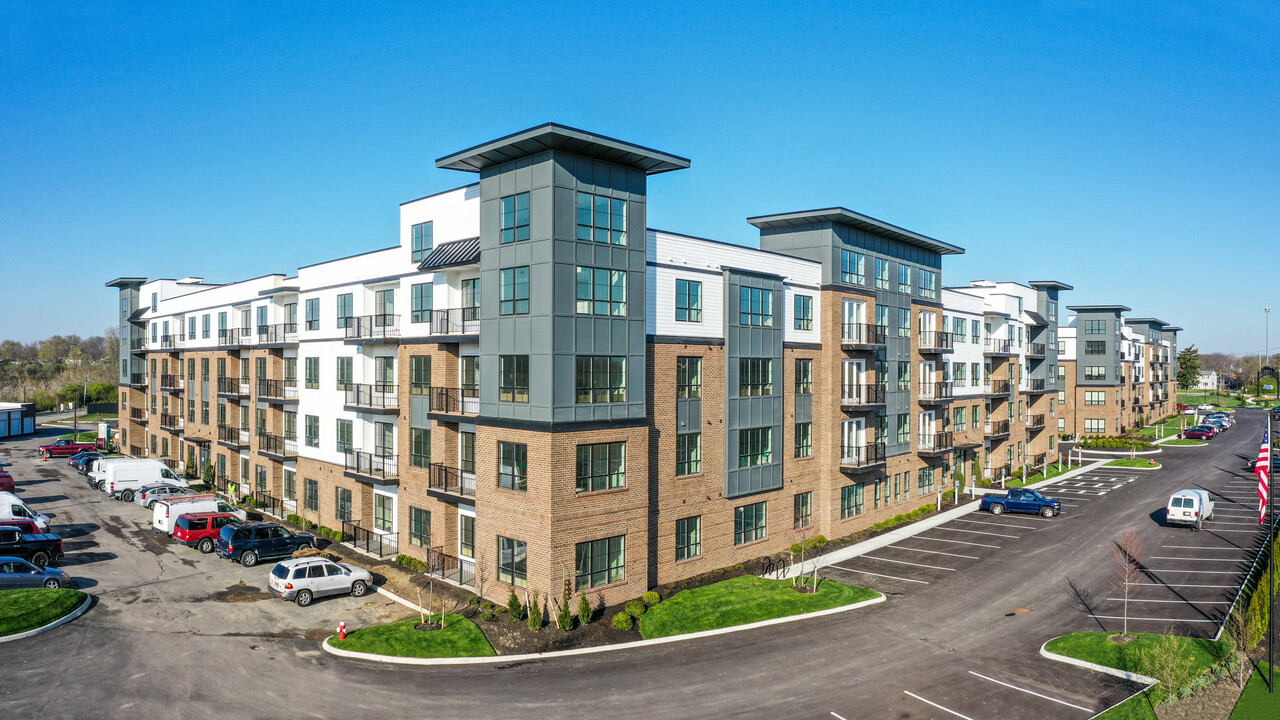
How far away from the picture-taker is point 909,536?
3909 centimetres

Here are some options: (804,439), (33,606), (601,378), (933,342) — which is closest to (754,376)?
(804,439)

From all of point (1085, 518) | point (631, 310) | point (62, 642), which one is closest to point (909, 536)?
point (1085, 518)

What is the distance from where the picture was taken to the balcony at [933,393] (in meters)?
45.2

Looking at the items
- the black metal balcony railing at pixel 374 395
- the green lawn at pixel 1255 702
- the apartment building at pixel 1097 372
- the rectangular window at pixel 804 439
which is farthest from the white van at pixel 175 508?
the apartment building at pixel 1097 372

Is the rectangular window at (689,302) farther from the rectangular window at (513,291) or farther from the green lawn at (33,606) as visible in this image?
the green lawn at (33,606)

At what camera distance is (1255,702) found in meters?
19.3

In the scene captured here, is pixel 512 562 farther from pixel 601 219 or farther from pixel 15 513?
pixel 15 513

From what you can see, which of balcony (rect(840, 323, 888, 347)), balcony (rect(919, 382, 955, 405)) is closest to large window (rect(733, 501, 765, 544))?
balcony (rect(840, 323, 888, 347))

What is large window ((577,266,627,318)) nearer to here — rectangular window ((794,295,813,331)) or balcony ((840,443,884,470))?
rectangular window ((794,295,813,331))

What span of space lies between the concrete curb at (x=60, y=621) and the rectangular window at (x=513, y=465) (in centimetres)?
1524

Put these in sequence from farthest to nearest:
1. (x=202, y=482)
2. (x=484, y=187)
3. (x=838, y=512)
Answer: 1. (x=202, y=482)
2. (x=838, y=512)
3. (x=484, y=187)

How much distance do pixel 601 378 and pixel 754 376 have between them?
9.82m

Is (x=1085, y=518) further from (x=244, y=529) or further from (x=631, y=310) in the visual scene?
(x=244, y=529)

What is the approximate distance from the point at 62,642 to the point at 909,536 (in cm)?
3674
